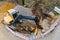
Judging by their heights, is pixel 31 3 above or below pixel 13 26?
above

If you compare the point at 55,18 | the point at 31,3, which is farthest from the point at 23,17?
the point at 55,18

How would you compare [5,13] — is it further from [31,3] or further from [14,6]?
[31,3]

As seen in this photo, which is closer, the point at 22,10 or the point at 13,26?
the point at 13,26

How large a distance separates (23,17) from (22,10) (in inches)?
5.5

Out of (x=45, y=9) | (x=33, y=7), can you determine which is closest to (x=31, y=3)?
(x=33, y=7)

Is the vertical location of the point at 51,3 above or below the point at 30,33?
above

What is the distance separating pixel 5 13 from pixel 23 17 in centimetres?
25

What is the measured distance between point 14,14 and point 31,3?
0.82ft

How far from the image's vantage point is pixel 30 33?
163 centimetres

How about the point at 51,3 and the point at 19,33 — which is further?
the point at 51,3

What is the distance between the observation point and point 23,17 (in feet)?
5.60

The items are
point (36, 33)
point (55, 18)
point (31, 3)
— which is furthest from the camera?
point (31, 3)

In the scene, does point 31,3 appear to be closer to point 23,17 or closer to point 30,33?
point 23,17

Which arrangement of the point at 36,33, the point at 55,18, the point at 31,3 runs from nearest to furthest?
1. the point at 36,33
2. the point at 55,18
3. the point at 31,3
